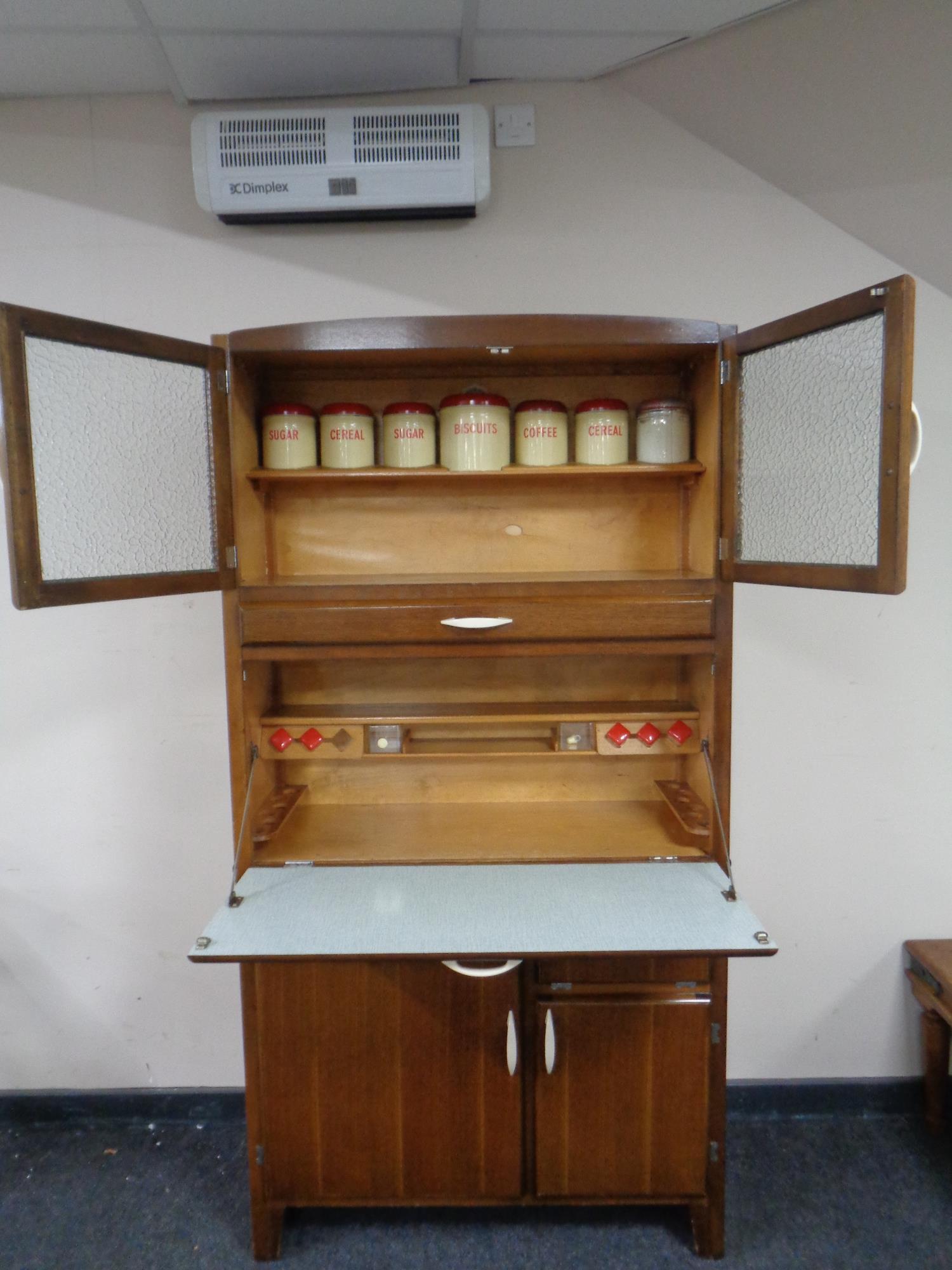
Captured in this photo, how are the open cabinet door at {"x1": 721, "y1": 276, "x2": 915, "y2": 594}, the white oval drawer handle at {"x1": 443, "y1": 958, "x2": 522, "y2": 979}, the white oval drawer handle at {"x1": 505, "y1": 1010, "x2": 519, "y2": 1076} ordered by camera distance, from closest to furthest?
the open cabinet door at {"x1": 721, "y1": 276, "x2": 915, "y2": 594} < the white oval drawer handle at {"x1": 443, "y1": 958, "x2": 522, "y2": 979} < the white oval drawer handle at {"x1": 505, "y1": 1010, "x2": 519, "y2": 1076}

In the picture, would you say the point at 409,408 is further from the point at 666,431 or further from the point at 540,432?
the point at 666,431

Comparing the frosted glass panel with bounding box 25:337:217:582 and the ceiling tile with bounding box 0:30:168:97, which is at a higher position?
the ceiling tile with bounding box 0:30:168:97

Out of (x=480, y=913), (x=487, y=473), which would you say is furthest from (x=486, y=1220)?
(x=487, y=473)

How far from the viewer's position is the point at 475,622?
1.57 meters

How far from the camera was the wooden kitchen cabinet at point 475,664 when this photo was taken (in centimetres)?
136

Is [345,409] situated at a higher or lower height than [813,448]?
higher

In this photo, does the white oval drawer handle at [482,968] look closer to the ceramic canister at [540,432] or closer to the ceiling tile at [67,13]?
the ceramic canister at [540,432]

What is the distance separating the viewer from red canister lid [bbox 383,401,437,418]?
5.61ft

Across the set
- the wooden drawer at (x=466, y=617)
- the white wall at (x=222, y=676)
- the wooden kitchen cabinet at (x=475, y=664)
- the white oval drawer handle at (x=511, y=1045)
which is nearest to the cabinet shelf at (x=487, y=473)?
the wooden kitchen cabinet at (x=475, y=664)

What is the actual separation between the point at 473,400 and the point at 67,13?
3.87 feet

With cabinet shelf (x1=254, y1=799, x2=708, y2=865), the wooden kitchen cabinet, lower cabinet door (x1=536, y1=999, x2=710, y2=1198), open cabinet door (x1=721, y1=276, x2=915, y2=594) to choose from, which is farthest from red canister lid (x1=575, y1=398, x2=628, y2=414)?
lower cabinet door (x1=536, y1=999, x2=710, y2=1198)

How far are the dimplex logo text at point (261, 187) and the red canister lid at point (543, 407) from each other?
79 centimetres

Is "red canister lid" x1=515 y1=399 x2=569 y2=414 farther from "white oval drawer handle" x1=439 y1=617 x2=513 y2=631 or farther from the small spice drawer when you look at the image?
the small spice drawer

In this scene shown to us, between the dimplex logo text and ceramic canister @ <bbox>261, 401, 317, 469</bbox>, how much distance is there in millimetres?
531
